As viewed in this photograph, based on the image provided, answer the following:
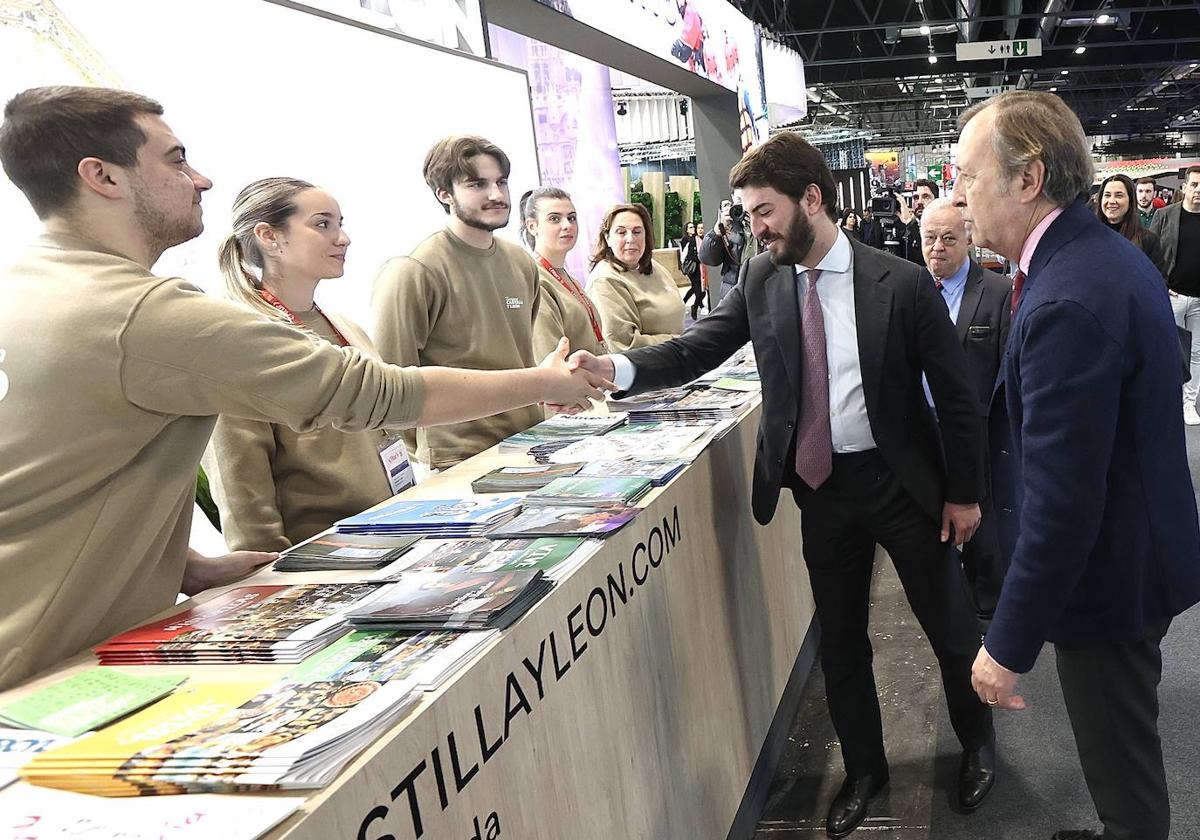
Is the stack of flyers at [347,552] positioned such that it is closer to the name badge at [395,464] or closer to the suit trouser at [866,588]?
the name badge at [395,464]

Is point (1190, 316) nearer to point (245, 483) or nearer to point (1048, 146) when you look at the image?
point (1048, 146)

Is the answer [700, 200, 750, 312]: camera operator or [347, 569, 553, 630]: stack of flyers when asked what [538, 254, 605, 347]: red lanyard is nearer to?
[347, 569, 553, 630]: stack of flyers

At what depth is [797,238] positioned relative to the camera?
7.38 ft

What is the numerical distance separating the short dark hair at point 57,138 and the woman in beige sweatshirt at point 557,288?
2.13m

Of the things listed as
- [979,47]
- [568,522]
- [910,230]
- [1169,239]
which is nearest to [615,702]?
[568,522]

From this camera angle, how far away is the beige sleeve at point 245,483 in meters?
1.97

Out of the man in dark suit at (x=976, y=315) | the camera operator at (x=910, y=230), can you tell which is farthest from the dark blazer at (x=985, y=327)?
the camera operator at (x=910, y=230)

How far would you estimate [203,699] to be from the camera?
1163 mm

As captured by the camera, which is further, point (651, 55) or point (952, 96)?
point (952, 96)

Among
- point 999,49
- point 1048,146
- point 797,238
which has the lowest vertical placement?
point 797,238

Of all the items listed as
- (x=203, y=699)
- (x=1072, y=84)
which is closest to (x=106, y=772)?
(x=203, y=699)

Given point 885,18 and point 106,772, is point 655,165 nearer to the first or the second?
point 885,18

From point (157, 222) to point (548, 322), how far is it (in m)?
2.18

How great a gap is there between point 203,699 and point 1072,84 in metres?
31.4
